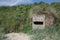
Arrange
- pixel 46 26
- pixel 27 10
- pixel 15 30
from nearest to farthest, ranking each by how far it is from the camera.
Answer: pixel 46 26, pixel 15 30, pixel 27 10

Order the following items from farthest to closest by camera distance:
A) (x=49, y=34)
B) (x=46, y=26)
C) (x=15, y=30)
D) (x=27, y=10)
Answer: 1. (x=27, y=10)
2. (x=15, y=30)
3. (x=46, y=26)
4. (x=49, y=34)

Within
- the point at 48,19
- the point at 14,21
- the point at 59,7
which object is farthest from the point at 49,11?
the point at 14,21

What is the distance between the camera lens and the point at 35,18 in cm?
1130

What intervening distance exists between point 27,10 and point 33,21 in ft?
5.15

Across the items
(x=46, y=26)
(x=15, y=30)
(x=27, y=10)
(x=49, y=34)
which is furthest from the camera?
(x=27, y=10)

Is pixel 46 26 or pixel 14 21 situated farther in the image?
pixel 14 21

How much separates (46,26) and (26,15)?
1.89m

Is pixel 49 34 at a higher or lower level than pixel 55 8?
lower

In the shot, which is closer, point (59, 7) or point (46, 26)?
point (46, 26)

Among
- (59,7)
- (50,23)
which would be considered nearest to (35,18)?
(50,23)

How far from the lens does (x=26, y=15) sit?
12.3 meters

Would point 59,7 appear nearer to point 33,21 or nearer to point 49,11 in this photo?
point 49,11

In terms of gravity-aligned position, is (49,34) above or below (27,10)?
below

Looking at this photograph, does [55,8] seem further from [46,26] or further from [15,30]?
[15,30]
